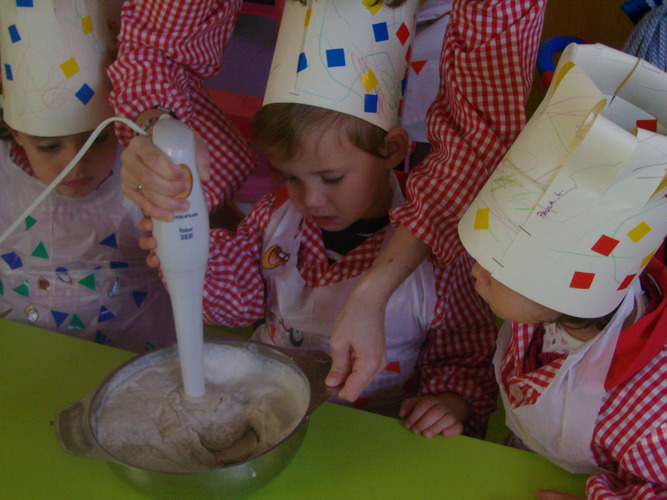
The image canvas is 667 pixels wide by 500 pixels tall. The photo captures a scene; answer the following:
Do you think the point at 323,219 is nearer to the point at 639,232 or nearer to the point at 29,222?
the point at 639,232

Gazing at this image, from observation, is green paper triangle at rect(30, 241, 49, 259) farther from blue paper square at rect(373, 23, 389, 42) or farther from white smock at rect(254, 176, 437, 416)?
blue paper square at rect(373, 23, 389, 42)

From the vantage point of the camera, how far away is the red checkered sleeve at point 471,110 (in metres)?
0.72

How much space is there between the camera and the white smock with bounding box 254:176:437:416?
3.23 ft

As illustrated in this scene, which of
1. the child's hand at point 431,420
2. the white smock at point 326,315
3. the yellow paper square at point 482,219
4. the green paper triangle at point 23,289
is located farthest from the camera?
the green paper triangle at point 23,289

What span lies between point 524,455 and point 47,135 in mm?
867

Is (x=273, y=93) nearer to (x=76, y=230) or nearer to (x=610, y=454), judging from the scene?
(x=76, y=230)

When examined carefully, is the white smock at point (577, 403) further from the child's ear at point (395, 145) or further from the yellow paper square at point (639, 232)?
the child's ear at point (395, 145)

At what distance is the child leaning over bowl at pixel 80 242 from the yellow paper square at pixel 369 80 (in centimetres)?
47

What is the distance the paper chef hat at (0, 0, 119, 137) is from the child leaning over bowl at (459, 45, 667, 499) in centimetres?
67

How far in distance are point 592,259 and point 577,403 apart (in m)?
0.19

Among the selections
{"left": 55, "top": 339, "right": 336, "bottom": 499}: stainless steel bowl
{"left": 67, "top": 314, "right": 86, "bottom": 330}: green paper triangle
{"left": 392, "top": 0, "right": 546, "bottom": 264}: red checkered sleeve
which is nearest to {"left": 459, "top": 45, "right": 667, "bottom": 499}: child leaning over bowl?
{"left": 392, "top": 0, "right": 546, "bottom": 264}: red checkered sleeve

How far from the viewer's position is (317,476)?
0.69m

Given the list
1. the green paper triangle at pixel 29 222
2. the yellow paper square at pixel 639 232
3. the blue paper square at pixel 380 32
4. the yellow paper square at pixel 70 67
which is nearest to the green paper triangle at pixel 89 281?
the green paper triangle at pixel 29 222

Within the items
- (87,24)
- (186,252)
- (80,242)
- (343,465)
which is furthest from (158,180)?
(80,242)
